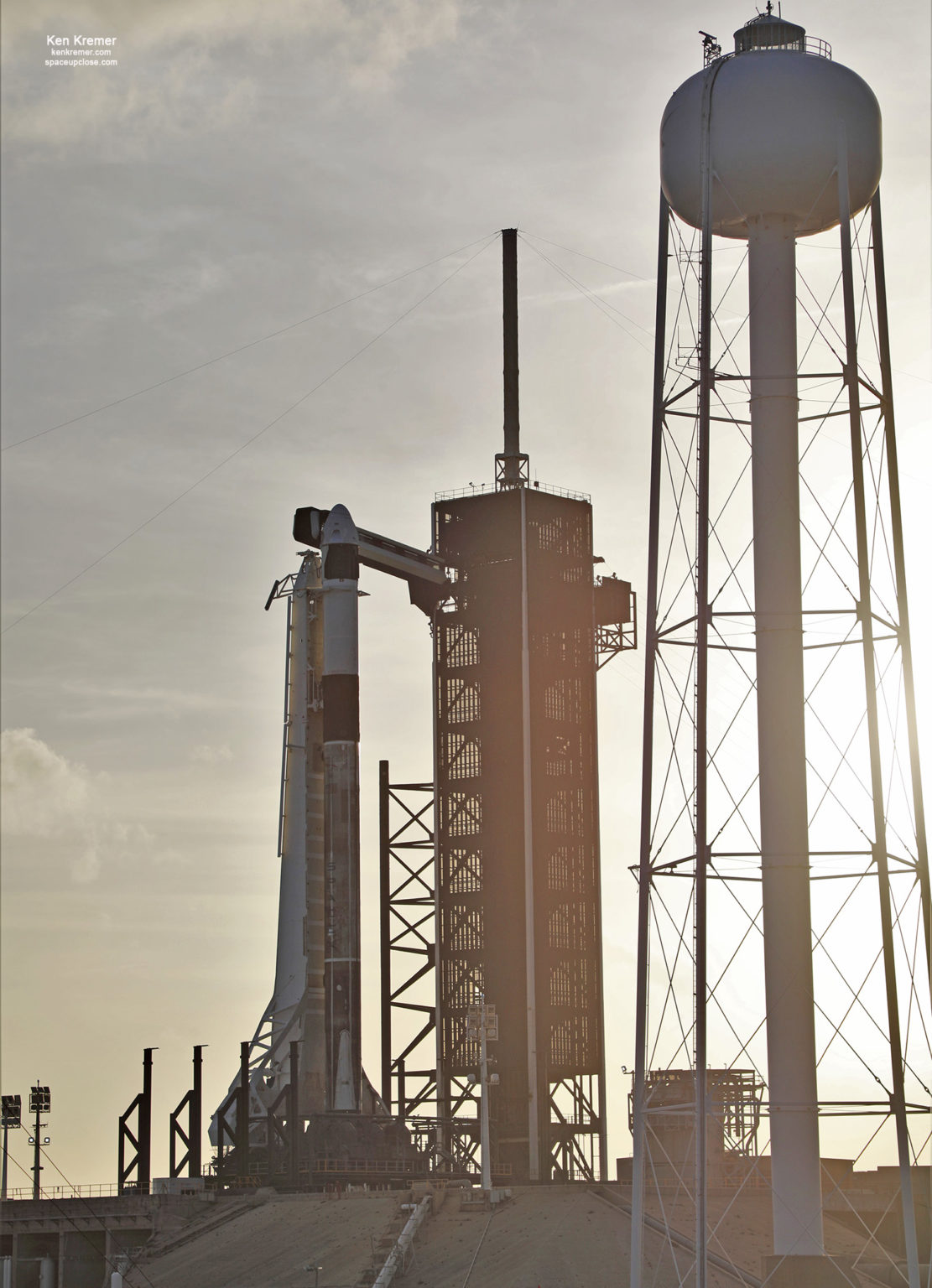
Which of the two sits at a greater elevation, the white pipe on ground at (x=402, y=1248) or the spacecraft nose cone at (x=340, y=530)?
the spacecraft nose cone at (x=340, y=530)

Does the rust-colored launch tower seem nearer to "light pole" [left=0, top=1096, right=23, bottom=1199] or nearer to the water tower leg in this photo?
"light pole" [left=0, top=1096, right=23, bottom=1199]

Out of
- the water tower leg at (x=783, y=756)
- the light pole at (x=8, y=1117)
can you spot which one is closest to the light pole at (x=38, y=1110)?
the light pole at (x=8, y=1117)

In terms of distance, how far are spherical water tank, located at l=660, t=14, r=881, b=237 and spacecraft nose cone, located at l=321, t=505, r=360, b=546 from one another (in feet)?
124

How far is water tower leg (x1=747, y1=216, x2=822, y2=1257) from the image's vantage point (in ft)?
150

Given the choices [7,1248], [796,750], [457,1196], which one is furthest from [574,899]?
[796,750]

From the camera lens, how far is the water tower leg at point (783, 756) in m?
45.7

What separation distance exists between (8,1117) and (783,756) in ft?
152

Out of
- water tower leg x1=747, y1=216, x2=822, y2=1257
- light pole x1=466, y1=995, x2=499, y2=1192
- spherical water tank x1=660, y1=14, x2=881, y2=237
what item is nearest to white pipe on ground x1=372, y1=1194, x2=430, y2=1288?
light pole x1=466, y1=995, x2=499, y2=1192

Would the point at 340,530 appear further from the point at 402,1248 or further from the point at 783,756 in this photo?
the point at 783,756

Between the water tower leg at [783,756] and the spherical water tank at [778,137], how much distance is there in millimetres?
1120

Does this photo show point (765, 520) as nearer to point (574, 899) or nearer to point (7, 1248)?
point (574, 899)

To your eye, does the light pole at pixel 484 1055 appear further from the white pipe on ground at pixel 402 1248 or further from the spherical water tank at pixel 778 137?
the spherical water tank at pixel 778 137

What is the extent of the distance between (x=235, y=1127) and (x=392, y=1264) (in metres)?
20.8

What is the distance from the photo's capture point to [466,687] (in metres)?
89.4
